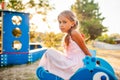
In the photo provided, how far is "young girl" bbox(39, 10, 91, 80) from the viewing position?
2.62 meters

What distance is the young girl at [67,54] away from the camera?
8.61 ft

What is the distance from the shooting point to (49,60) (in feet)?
8.63

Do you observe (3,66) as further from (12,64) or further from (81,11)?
(81,11)

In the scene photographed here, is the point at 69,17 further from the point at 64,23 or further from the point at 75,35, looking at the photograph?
the point at 75,35

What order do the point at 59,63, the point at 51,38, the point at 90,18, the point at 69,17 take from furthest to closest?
the point at 90,18 → the point at 51,38 → the point at 69,17 → the point at 59,63

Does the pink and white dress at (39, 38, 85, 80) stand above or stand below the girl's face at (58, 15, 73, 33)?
below

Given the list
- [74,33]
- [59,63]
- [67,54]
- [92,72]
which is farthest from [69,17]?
[92,72]

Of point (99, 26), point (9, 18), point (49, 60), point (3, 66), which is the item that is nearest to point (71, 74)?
point (49, 60)

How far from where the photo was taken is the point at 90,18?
32344mm

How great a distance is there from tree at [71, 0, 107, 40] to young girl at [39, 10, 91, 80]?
28.1 meters

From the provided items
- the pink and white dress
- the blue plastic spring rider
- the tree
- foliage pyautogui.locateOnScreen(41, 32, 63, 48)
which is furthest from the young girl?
the tree

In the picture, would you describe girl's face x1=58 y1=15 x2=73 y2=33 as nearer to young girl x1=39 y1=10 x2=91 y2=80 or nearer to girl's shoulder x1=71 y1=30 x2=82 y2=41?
young girl x1=39 y1=10 x2=91 y2=80

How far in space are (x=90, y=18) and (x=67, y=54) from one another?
30011 mm

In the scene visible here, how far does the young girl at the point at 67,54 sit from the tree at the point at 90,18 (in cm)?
2807
